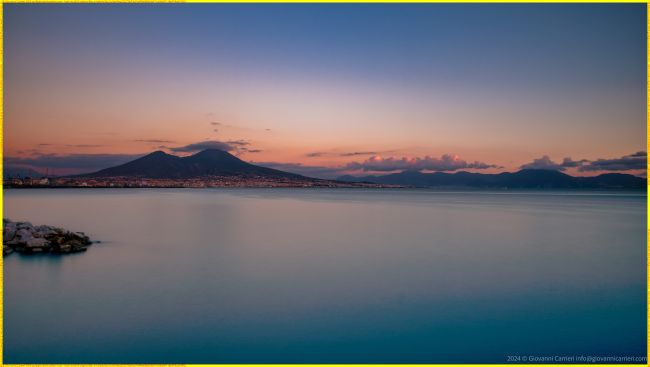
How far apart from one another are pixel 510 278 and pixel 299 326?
5826 millimetres

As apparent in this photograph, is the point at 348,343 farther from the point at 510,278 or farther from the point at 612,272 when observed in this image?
the point at 612,272

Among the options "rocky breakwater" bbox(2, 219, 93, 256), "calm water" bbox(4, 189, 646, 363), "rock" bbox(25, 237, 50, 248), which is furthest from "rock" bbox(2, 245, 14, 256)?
"calm water" bbox(4, 189, 646, 363)

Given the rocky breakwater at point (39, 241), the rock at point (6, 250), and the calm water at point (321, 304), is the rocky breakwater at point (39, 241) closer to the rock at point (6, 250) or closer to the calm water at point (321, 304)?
the rock at point (6, 250)

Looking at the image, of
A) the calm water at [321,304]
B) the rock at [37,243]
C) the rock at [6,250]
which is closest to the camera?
the calm water at [321,304]

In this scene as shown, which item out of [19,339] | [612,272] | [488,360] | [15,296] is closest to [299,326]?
[488,360]

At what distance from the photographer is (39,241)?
485 inches

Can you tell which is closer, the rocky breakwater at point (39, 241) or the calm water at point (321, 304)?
the calm water at point (321, 304)

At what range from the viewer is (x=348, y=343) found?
605cm

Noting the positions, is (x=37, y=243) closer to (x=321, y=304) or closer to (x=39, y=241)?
(x=39, y=241)

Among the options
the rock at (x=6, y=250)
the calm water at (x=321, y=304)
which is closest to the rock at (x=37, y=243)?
the rock at (x=6, y=250)

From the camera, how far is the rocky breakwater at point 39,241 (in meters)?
12.2

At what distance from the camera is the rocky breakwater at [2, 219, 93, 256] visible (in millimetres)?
12219

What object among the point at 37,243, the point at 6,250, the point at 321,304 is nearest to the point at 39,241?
the point at 37,243

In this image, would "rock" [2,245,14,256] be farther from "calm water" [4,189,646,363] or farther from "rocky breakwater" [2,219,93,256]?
"calm water" [4,189,646,363]
